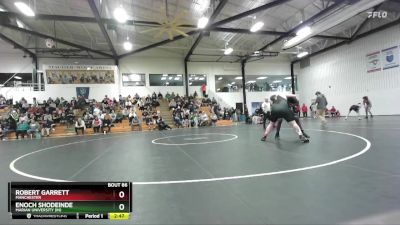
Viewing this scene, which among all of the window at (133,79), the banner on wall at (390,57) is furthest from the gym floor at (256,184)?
the window at (133,79)

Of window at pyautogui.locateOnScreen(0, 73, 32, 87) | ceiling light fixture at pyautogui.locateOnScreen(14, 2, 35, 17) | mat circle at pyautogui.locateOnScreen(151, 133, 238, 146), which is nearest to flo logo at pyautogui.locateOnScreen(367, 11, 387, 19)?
mat circle at pyautogui.locateOnScreen(151, 133, 238, 146)

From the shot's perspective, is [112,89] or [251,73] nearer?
[112,89]

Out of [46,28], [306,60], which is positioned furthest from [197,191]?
[306,60]

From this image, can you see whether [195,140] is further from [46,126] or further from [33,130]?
[46,126]

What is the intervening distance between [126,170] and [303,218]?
337cm

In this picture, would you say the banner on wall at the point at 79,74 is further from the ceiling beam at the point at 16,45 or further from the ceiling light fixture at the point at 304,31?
the ceiling light fixture at the point at 304,31

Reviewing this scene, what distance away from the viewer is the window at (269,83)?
32406 millimetres

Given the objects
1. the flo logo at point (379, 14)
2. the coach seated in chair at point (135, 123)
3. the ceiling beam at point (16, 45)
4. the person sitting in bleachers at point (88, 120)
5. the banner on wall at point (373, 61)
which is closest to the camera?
the flo logo at point (379, 14)

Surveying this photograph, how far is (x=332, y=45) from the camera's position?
26188 millimetres

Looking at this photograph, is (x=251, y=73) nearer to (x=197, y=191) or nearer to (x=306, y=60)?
(x=306, y=60)

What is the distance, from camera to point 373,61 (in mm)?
22625

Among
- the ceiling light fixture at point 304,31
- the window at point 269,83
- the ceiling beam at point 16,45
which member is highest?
the ceiling beam at point 16,45
